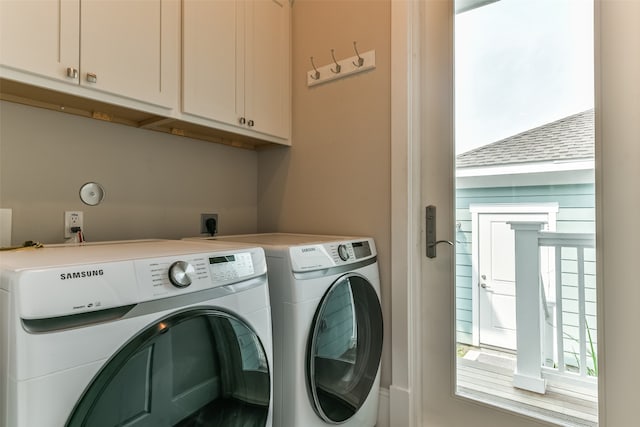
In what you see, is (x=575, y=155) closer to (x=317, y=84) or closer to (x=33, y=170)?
(x=317, y=84)

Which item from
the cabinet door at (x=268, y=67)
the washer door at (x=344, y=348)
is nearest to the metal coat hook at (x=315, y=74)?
the cabinet door at (x=268, y=67)

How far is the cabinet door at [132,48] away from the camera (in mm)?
1152

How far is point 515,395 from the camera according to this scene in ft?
4.67

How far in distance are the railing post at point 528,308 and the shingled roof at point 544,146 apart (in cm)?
28

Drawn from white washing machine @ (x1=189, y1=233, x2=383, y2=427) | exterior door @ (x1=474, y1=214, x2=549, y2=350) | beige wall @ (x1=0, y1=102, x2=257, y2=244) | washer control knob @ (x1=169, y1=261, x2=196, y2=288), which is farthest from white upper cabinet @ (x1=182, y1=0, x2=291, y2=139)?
exterior door @ (x1=474, y1=214, x2=549, y2=350)

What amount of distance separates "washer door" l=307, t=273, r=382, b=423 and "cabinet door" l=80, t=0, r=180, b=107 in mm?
1049

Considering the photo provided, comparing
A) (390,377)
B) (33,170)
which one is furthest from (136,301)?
(390,377)

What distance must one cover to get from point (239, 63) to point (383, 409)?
5.94ft

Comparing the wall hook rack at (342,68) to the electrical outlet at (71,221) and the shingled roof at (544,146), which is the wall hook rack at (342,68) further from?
the electrical outlet at (71,221)

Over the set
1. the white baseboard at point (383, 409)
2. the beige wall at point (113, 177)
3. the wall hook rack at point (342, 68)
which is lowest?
the white baseboard at point (383, 409)

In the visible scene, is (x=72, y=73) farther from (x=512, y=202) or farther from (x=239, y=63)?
(x=512, y=202)

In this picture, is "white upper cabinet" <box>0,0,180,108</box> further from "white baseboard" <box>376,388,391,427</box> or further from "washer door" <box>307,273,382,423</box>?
"white baseboard" <box>376,388,391,427</box>

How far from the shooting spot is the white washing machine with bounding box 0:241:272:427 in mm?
600

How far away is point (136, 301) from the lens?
28.8 inches
